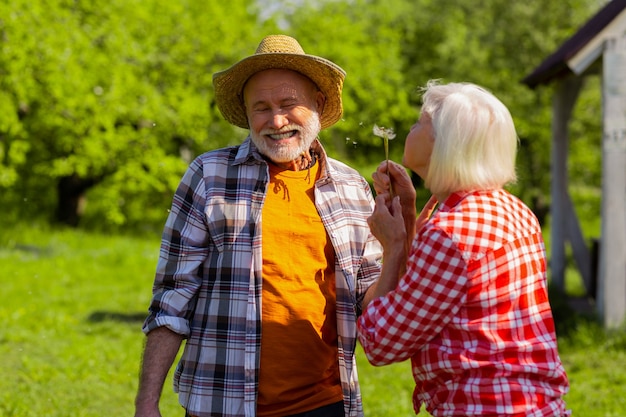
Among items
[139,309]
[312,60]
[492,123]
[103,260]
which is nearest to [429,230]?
[492,123]

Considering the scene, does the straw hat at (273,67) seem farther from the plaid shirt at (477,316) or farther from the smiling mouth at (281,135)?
the plaid shirt at (477,316)

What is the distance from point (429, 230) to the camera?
227cm

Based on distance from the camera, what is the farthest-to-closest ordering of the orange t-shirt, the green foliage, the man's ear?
1. the green foliage
2. the man's ear
3. the orange t-shirt

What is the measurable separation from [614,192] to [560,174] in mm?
2688

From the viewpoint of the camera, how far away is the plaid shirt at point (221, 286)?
2.79 m

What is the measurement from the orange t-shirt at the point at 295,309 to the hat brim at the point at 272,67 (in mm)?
359

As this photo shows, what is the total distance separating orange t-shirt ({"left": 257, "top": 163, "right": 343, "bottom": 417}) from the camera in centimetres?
282

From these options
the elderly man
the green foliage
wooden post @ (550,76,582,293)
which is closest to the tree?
the green foliage

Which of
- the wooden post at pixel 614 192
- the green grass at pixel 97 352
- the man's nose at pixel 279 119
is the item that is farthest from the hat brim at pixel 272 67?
the wooden post at pixel 614 192

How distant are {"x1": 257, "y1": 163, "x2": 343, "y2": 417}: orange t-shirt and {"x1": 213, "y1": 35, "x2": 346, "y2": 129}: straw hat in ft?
1.18

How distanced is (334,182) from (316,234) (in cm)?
24

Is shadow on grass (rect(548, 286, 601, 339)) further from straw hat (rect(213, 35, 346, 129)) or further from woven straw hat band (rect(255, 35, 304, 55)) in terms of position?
woven straw hat band (rect(255, 35, 304, 55))

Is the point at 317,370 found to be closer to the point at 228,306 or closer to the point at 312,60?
the point at 228,306

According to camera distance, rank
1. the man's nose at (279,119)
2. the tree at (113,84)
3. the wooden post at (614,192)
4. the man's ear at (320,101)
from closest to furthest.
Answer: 1. the man's nose at (279,119)
2. the man's ear at (320,101)
3. the wooden post at (614,192)
4. the tree at (113,84)
